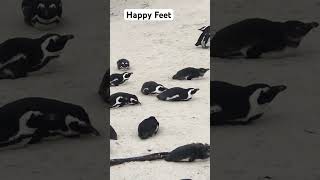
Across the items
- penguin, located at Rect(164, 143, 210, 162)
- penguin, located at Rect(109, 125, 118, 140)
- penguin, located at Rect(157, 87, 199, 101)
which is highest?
penguin, located at Rect(157, 87, 199, 101)

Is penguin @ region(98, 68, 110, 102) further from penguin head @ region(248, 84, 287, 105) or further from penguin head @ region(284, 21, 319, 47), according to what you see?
penguin head @ region(284, 21, 319, 47)

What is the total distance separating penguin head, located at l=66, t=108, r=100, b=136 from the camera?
454 cm

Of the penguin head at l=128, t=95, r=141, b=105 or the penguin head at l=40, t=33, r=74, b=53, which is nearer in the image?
the penguin head at l=128, t=95, r=141, b=105

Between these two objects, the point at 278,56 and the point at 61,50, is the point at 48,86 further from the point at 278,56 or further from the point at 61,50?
the point at 278,56

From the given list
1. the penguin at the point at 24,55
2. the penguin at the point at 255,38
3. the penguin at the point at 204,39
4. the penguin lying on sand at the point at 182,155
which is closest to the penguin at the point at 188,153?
the penguin lying on sand at the point at 182,155

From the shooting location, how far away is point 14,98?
5.32 meters

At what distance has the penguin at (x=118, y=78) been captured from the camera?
5637mm

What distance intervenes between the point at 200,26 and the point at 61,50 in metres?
1.57

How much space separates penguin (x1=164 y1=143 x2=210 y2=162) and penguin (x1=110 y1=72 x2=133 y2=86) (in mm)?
1471

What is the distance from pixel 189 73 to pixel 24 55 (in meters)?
1.26

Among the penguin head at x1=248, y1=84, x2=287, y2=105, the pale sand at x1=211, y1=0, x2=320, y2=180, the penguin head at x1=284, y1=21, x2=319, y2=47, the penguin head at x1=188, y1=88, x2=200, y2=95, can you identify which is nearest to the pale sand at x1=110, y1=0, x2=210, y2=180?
the penguin head at x1=188, y1=88, x2=200, y2=95

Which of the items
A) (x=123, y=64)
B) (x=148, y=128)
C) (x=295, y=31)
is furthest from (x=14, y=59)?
(x=295, y=31)

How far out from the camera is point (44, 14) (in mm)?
6965

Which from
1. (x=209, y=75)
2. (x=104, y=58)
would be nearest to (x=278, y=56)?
(x=209, y=75)
